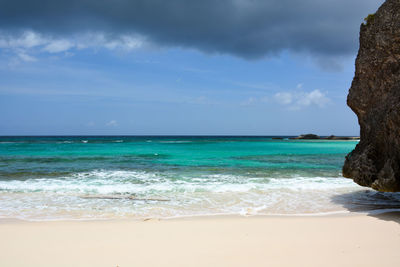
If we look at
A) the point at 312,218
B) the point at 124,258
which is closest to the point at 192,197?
the point at 312,218

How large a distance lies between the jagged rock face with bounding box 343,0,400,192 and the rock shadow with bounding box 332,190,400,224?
0.75 m

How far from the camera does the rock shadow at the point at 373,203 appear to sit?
7504 millimetres

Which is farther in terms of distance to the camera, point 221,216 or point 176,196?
point 176,196

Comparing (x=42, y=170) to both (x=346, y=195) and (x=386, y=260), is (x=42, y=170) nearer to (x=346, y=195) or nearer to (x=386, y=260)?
(x=346, y=195)

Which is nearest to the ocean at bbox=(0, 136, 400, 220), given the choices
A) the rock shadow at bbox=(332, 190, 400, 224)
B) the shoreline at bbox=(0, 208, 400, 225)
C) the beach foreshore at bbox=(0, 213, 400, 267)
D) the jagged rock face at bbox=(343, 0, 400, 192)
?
the rock shadow at bbox=(332, 190, 400, 224)

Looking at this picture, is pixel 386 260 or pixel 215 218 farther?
pixel 215 218

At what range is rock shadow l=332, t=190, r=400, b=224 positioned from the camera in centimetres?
750

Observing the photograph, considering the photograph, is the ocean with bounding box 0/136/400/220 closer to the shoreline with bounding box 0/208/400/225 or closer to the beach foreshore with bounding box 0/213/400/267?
the shoreline with bounding box 0/208/400/225

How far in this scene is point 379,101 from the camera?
26.3 feet

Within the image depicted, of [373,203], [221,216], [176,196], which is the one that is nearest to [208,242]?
[221,216]

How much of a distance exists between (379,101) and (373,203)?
325 centimetres

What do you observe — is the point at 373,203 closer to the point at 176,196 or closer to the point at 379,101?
the point at 379,101

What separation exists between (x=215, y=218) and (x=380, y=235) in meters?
3.58

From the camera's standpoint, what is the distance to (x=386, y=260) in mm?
4574
